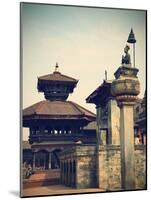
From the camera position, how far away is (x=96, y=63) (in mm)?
4426

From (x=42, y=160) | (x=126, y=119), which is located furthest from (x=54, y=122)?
(x=126, y=119)

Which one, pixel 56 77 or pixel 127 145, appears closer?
pixel 56 77

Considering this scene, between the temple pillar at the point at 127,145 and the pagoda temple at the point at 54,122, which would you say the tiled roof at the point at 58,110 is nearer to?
the pagoda temple at the point at 54,122

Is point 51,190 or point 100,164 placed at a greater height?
point 100,164

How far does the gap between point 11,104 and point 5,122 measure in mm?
143

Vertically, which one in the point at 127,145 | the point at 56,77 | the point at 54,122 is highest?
the point at 56,77

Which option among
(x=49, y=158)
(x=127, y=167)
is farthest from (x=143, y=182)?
(x=49, y=158)

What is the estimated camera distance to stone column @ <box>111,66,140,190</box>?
14.7ft

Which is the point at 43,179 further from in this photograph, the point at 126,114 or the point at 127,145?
the point at 126,114

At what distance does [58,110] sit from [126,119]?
22.9 inches

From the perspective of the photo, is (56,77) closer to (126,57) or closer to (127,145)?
(126,57)

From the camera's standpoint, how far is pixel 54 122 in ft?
14.2

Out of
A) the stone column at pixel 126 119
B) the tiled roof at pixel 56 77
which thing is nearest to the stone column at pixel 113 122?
the stone column at pixel 126 119

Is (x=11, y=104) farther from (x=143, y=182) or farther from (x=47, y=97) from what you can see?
(x=143, y=182)
